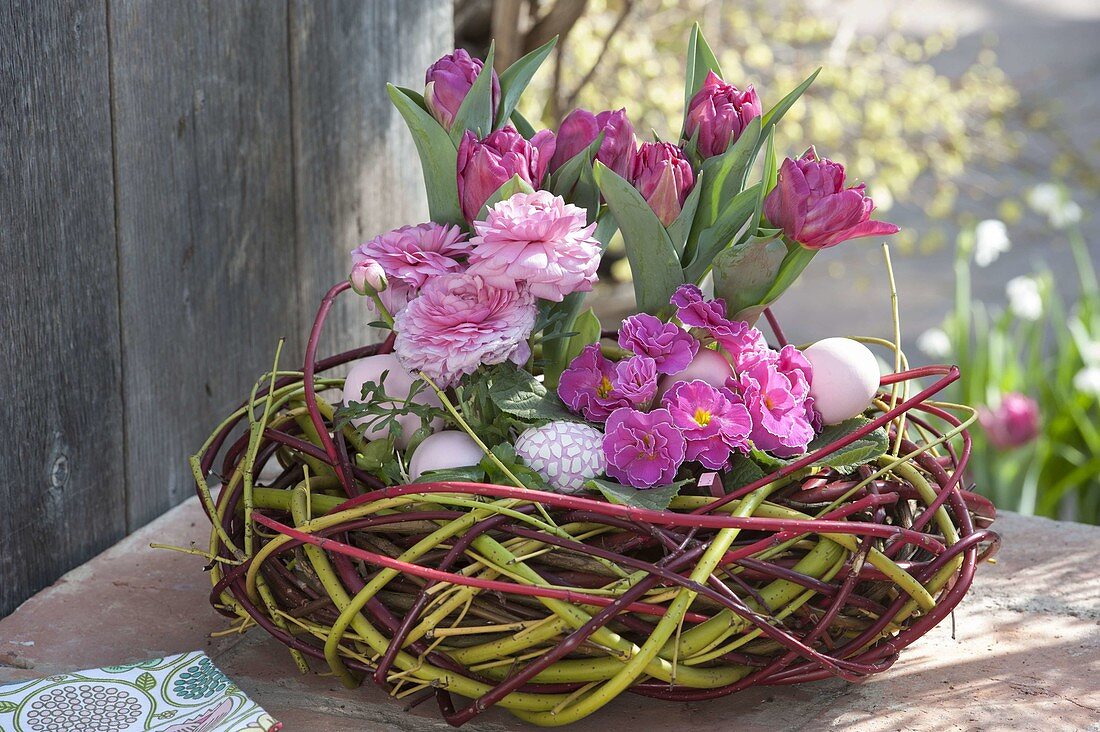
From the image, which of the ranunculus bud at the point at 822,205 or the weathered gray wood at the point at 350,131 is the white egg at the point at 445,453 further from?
the weathered gray wood at the point at 350,131

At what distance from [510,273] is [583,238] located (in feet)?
0.19

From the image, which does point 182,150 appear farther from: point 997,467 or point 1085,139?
point 1085,139

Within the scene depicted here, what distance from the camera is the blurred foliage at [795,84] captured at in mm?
2781

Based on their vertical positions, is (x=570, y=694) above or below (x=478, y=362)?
below

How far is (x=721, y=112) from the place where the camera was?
2.73 feet

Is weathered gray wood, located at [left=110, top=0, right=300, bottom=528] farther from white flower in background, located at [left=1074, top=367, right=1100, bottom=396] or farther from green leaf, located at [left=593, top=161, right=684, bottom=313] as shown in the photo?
white flower in background, located at [left=1074, top=367, right=1100, bottom=396]

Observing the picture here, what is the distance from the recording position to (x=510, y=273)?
2.39 feet

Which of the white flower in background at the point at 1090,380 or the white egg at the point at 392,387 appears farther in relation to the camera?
the white flower in background at the point at 1090,380

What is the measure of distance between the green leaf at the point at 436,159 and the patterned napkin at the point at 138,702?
0.38 metres

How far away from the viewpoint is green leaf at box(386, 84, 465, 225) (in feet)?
2.68

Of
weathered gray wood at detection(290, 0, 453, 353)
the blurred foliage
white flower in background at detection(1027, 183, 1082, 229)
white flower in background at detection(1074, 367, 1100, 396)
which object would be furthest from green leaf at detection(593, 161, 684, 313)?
white flower in background at detection(1027, 183, 1082, 229)

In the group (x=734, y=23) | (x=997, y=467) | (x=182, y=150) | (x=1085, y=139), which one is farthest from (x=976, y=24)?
(x=182, y=150)

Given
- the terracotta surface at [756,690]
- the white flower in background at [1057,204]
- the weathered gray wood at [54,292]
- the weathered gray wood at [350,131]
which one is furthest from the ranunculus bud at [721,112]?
the white flower in background at [1057,204]

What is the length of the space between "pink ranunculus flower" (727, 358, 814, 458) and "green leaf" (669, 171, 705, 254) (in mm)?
114
